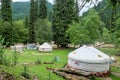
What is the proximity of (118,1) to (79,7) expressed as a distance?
274 centimetres

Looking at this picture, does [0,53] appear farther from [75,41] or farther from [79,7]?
[75,41]

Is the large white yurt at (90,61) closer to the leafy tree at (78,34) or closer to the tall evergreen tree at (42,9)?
the leafy tree at (78,34)

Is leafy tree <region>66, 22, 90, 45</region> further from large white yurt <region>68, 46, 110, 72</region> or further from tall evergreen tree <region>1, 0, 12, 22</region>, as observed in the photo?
large white yurt <region>68, 46, 110, 72</region>

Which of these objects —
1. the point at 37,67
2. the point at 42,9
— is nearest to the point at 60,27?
the point at 42,9

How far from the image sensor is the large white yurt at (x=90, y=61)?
17.0 meters

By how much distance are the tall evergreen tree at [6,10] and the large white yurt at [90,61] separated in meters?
22.4

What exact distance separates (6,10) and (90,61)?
80.5 ft

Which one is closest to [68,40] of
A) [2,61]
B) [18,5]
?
[2,61]

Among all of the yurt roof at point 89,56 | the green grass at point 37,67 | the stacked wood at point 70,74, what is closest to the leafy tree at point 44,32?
the green grass at point 37,67

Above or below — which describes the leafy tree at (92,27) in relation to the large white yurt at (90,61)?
above

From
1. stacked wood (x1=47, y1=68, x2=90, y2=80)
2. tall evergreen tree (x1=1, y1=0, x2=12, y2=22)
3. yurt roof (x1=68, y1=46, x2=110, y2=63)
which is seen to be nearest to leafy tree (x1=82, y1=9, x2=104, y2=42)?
tall evergreen tree (x1=1, y1=0, x2=12, y2=22)

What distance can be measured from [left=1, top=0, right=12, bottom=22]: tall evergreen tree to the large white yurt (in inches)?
883

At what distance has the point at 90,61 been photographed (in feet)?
55.6

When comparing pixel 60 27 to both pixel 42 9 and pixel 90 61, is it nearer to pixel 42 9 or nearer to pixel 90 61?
pixel 42 9
